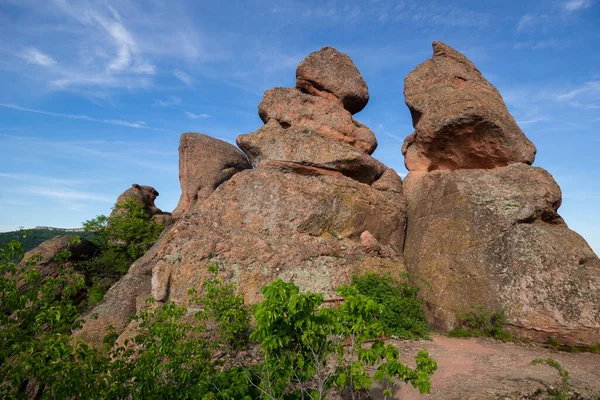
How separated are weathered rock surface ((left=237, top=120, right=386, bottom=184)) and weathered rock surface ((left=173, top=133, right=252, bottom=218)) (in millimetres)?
4092

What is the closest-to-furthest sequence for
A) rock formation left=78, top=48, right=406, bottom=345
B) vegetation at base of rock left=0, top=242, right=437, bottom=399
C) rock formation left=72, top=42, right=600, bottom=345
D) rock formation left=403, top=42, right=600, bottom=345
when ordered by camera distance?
vegetation at base of rock left=0, top=242, right=437, bottom=399 < rock formation left=403, top=42, right=600, bottom=345 < rock formation left=72, top=42, right=600, bottom=345 < rock formation left=78, top=48, right=406, bottom=345

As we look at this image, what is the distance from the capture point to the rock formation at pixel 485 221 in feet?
35.4

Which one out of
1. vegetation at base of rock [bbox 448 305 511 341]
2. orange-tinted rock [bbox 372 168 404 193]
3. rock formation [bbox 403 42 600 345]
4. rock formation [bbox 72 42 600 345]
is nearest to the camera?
rock formation [bbox 403 42 600 345]

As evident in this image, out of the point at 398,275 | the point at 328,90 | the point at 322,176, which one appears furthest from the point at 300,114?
the point at 398,275

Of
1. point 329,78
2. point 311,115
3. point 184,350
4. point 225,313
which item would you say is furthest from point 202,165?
point 184,350

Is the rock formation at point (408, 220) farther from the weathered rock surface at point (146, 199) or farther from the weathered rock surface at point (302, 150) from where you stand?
the weathered rock surface at point (146, 199)

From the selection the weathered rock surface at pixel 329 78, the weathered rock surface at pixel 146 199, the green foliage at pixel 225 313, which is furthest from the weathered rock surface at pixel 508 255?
the weathered rock surface at pixel 146 199

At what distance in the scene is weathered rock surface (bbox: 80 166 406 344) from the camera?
11383mm

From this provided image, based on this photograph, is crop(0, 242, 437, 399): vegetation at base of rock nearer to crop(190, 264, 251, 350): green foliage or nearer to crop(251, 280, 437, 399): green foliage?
crop(251, 280, 437, 399): green foliage

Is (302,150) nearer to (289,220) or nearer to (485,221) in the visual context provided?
(289,220)

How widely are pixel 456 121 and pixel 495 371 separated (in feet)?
30.7

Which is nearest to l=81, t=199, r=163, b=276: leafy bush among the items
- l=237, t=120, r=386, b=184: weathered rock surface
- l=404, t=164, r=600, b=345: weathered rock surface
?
l=237, t=120, r=386, b=184: weathered rock surface

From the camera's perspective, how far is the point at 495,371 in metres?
8.13

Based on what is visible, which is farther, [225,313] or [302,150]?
[302,150]
